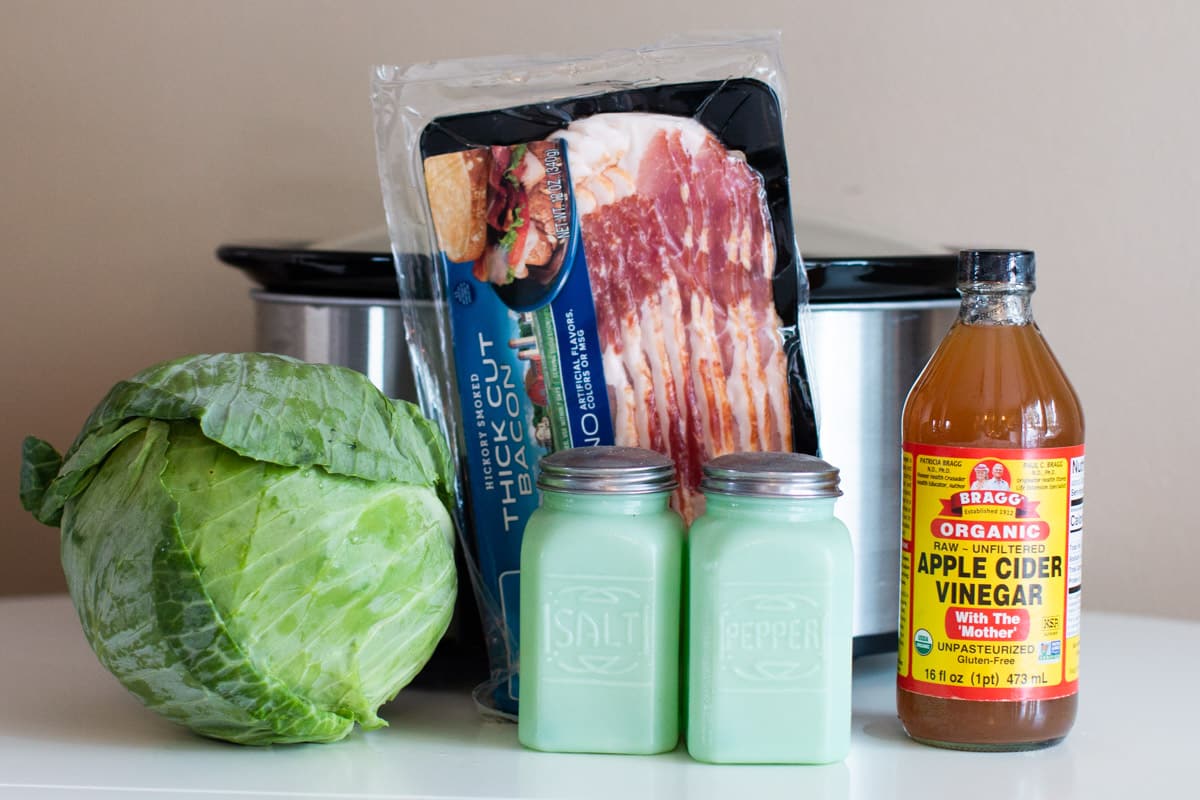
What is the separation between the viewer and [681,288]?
91 centimetres

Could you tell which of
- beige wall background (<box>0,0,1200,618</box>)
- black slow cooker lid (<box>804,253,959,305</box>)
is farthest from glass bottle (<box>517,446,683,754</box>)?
beige wall background (<box>0,0,1200,618</box>)

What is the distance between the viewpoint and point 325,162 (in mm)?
1321

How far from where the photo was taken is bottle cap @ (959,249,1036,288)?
2.63 feet

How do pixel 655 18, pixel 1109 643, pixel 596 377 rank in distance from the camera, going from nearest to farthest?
pixel 596 377, pixel 1109 643, pixel 655 18

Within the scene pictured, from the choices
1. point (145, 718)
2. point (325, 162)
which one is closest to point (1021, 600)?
point (145, 718)

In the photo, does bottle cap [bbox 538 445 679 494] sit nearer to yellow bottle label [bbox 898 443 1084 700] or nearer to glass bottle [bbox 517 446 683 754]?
glass bottle [bbox 517 446 683 754]

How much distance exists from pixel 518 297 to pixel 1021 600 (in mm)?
393

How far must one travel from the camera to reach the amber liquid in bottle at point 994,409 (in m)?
0.79

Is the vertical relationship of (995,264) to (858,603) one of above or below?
above

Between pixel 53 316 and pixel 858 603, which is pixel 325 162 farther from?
pixel 858 603

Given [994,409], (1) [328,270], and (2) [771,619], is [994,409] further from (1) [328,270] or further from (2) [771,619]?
(1) [328,270]

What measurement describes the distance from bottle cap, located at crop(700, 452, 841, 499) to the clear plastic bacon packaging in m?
0.11

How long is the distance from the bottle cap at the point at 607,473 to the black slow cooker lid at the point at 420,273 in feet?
0.66

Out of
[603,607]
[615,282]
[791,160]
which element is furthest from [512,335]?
[791,160]
